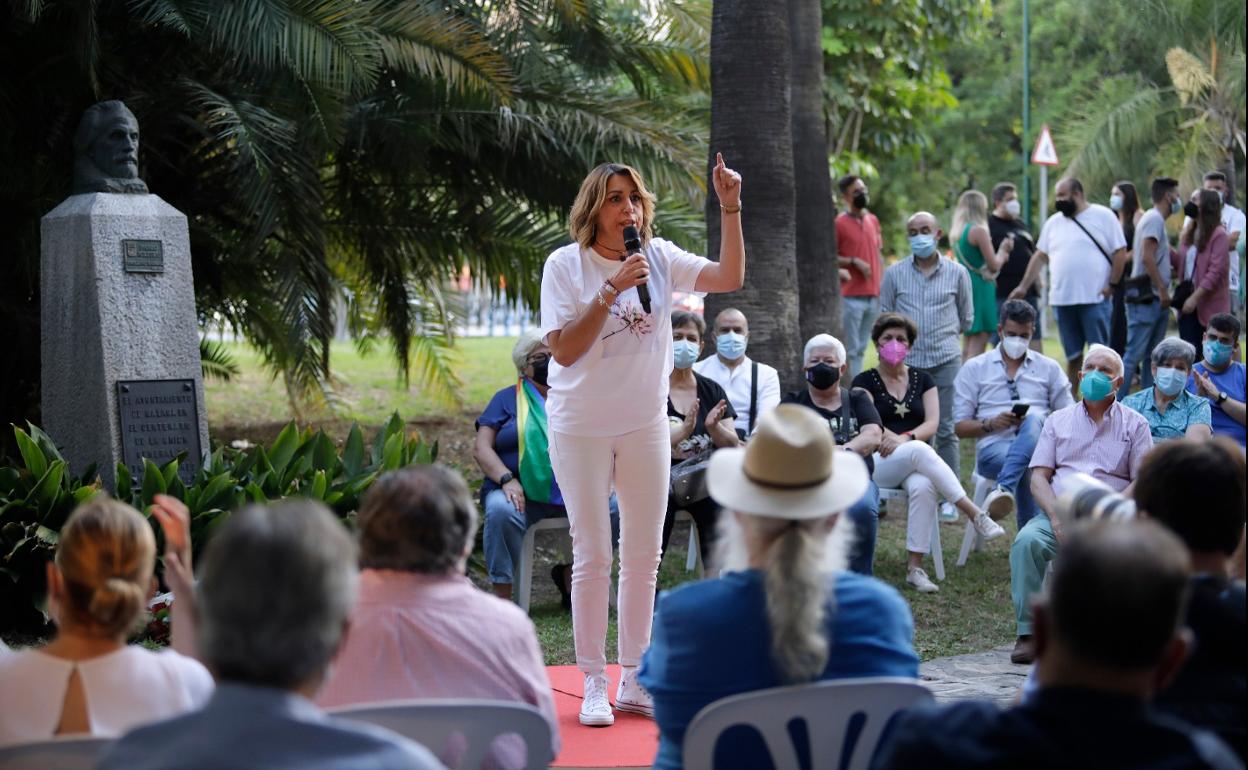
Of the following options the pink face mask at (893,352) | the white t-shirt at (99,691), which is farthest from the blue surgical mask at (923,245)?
the white t-shirt at (99,691)

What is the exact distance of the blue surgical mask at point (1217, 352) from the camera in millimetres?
8414

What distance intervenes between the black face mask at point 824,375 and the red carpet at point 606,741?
8.70 feet

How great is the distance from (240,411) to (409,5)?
680cm

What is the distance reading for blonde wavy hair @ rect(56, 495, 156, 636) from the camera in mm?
3061

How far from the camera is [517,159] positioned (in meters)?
12.4

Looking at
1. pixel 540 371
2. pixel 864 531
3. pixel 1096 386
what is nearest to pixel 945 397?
pixel 1096 386

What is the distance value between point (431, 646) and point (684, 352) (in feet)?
15.3

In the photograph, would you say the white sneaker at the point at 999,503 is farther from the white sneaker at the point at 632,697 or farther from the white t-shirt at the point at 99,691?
the white t-shirt at the point at 99,691

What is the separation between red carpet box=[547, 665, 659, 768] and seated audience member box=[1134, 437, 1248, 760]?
7.46 ft

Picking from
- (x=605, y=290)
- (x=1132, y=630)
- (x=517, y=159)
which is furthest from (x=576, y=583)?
(x=517, y=159)

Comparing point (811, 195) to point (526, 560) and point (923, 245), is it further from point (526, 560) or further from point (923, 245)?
point (526, 560)

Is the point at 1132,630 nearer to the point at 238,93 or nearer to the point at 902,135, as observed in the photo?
the point at 238,93

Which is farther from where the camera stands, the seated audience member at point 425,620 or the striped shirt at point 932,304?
the striped shirt at point 932,304

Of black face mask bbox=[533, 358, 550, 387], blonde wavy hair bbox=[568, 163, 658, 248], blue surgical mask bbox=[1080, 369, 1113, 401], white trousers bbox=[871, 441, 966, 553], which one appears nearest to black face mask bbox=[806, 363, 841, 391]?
white trousers bbox=[871, 441, 966, 553]
